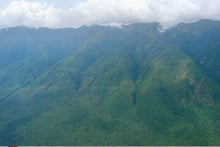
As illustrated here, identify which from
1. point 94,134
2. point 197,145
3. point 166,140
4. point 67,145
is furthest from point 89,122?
point 197,145

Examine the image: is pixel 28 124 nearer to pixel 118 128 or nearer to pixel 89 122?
pixel 89 122

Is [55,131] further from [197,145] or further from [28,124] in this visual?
[197,145]

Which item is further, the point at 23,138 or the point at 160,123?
the point at 160,123

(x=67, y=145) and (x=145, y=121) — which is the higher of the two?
(x=145, y=121)

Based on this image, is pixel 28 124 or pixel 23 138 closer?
pixel 23 138

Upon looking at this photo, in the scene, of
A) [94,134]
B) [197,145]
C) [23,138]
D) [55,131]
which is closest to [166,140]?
[197,145]

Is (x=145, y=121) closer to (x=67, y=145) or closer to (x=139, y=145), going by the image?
(x=139, y=145)

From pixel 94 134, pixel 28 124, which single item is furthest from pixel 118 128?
pixel 28 124
